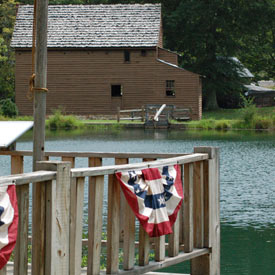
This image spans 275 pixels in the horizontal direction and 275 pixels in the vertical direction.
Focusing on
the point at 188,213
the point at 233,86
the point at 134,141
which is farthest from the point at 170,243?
the point at 233,86

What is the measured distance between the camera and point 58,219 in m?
5.67

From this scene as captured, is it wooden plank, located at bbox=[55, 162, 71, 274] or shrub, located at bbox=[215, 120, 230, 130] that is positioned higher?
shrub, located at bbox=[215, 120, 230, 130]

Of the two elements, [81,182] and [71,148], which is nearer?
[81,182]

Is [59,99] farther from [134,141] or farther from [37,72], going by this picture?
[37,72]

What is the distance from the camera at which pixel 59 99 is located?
54.7 meters

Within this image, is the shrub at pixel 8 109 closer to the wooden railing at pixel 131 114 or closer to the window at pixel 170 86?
the wooden railing at pixel 131 114

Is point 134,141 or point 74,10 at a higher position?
point 74,10

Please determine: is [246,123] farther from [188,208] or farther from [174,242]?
[174,242]

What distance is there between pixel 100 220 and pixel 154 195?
631 mm

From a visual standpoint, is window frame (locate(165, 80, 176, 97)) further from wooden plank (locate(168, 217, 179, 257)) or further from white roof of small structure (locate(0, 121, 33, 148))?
wooden plank (locate(168, 217, 179, 257))

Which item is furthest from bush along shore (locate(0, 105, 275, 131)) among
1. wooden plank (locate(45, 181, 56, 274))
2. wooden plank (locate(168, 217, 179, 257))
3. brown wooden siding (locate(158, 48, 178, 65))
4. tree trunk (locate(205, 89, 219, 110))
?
wooden plank (locate(45, 181, 56, 274))

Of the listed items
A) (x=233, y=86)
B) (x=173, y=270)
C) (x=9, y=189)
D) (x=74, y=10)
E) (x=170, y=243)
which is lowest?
(x=173, y=270)

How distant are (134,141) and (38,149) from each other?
30.4m

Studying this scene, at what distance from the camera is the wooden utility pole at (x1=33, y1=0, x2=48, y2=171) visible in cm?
667
